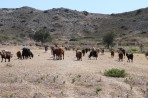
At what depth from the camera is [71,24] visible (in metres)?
166

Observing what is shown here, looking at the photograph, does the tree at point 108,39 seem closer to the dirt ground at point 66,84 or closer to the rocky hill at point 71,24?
the rocky hill at point 71,24

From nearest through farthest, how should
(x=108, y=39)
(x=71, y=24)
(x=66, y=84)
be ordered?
(x=66, y=84), (x=108, y=39), (x=71, y=24)

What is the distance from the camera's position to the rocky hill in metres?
149

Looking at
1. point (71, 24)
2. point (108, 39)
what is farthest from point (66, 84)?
point (71, 24)

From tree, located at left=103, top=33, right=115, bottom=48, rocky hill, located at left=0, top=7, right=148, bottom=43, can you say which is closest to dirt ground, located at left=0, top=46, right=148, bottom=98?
tree, located at left=103, top=33, right=115, bottom=48

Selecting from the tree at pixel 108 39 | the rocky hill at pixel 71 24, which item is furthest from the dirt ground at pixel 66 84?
the rocky hill at pixel 71 24

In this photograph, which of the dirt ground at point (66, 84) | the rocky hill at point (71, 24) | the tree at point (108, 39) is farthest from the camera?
the rocky hill at point (71, 24)

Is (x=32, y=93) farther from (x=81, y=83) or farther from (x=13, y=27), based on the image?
(x=13, y=27)

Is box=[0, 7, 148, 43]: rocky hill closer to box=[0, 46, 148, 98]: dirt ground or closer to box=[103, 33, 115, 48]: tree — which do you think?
box=[103, 33, 115, 48]: tree

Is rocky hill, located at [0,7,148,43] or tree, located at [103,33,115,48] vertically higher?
rocky hill, located at [0,7,148,43]

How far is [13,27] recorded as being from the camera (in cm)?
16262

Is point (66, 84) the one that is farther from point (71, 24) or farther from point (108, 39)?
point (71, 24)

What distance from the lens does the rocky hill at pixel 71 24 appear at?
149 m

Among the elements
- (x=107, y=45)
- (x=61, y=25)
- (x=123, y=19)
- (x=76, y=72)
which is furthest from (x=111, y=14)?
(x=76, y=72)
